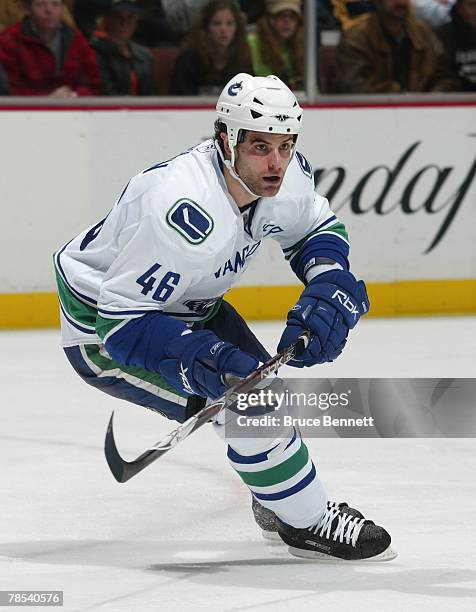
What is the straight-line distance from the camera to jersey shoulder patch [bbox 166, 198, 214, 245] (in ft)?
9.20

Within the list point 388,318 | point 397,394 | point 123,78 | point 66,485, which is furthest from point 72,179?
point 397,394

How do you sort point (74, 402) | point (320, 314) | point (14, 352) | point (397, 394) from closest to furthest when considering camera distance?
point (320, 314) → point (397, 394) → point (74, 402) → point (14, 352)

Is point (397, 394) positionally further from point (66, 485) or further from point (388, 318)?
point (388, 318)

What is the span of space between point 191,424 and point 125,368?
1.00 ft

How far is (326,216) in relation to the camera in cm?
325

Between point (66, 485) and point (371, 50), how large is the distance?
3.44m

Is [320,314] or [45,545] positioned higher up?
[320,314]

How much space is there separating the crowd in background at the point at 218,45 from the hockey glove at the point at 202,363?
11.5 ft

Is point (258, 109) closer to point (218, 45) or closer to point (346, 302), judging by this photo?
point (346, 302)

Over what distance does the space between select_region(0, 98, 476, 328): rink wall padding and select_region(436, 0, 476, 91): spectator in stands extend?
26 cm

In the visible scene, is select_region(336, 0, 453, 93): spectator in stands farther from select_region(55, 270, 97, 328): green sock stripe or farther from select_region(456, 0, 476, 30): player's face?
select_region(55, 270, 97, 328): green sock stripe

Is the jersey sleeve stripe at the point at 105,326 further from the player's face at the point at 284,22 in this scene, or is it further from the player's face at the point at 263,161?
the player's face at the point at 284,22

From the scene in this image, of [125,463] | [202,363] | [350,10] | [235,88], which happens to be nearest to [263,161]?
[235,88]

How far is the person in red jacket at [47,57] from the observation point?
6.06 m
